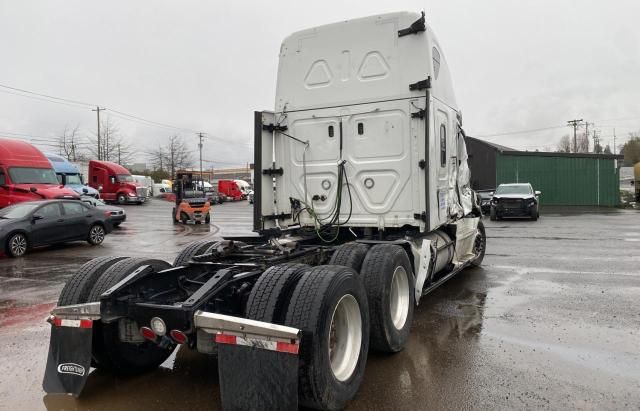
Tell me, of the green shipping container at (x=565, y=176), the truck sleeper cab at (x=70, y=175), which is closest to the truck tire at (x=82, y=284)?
the truck sleeper cab at (x=70, y=175)

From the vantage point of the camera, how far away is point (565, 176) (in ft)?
109

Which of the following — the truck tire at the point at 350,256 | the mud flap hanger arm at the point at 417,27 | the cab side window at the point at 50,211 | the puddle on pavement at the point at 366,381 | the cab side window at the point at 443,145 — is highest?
the mud flap hanger arm at the point at 417,27

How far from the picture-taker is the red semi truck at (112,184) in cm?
3906

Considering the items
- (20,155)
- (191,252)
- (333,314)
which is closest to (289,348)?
(333,314)

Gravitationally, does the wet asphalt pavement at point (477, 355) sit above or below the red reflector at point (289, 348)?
below

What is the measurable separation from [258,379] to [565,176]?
34.9 m

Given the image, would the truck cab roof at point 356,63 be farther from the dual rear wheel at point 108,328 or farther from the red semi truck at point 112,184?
the red semi truck at point 112,184

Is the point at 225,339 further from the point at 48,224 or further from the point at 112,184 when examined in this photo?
the point at 112,184

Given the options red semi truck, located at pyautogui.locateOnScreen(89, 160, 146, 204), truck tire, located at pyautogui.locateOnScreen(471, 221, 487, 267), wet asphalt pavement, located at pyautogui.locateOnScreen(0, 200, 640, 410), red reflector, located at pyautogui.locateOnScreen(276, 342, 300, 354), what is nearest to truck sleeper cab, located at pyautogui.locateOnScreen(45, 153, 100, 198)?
red semi truck, located at pyautogui.locateOnScreen(89, 160, 146, 204)

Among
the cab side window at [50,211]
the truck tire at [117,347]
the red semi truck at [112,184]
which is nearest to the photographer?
the truck tire at [117,347]

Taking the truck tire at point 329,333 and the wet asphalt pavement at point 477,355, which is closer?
the truck tire at point 329,333

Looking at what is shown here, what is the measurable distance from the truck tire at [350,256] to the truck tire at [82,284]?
207 centimetres

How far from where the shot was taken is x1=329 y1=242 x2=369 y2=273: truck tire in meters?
4.71

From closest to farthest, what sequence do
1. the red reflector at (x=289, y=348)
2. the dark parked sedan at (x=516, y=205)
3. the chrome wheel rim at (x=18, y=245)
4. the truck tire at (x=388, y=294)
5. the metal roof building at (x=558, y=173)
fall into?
the red reflector at (x=289, y=348) < the truck tire at (x=388, y=294) < the chrome wheel rim at (x=18, y=245) < the dark parked sedan at (x=516, y=205) < the metal roof building at (x=558, y=173)
